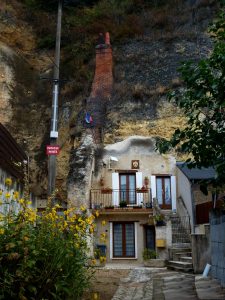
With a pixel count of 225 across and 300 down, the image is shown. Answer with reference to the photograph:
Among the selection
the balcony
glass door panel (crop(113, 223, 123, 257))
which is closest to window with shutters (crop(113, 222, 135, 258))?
glass door panel (crop(113, 223, 123, 257))

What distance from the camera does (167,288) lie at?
9.89 m

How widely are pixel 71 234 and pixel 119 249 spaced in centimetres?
1477

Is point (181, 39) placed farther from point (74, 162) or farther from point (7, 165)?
point (7, 165)

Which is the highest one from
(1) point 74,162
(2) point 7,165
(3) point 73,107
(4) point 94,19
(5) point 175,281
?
(4) point 94,19

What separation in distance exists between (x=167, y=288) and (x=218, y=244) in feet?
6.02

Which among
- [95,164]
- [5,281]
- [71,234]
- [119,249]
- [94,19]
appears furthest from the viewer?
[94,19]

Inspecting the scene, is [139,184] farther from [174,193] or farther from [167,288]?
[167,288]

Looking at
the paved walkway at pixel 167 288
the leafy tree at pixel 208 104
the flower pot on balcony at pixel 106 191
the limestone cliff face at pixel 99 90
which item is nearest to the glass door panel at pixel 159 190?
the flower pot on balcony at pixel 106 191

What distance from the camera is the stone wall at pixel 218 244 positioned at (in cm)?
865

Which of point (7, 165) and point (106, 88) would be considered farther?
point (106, 88)

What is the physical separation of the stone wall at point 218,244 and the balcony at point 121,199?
1090cm

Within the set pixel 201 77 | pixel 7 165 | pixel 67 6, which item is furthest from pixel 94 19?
pixel 201 77

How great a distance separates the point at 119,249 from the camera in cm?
2041

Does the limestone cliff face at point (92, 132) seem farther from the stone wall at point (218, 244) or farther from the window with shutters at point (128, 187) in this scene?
the stone wall at point (218, 244)
